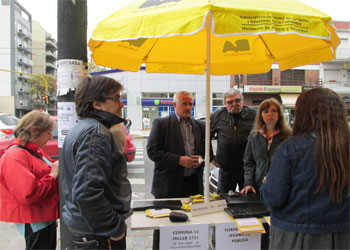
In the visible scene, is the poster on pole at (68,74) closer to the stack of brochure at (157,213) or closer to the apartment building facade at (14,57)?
the stack of brochure at (157,213)

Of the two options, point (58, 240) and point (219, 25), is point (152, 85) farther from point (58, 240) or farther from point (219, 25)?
point (219, 25)

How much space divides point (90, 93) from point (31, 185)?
2.92 feet

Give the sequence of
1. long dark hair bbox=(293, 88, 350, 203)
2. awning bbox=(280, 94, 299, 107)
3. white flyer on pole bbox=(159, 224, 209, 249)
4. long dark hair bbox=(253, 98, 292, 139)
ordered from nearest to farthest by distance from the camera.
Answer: long dark hair bbox=(293, 88, 350, 203), white flyer on pole bbox=(159, 224, 209, 249), long dark hair bbox=(253, 98, 292, 139), awning bbox=(280, 94, 299, 107)

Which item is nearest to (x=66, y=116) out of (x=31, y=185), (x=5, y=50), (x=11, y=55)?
→ (x=31, y=185)

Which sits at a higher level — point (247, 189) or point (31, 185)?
point (31, 185)

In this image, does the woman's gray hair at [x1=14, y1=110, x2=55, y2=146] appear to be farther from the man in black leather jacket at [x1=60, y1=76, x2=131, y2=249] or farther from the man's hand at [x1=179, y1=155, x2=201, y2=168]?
the man's hand at [x1=179, y1=155, x2=201, y2=168]

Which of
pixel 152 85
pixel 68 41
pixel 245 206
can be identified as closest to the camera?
pixel 68 41

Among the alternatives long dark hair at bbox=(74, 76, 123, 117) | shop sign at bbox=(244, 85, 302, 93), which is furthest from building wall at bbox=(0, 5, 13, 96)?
long dark hair at bbox=(74, 76, 123, 117)

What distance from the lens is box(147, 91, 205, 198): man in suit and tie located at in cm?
296

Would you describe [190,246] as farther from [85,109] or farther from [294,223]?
[85,109]

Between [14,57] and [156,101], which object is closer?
[156,101]

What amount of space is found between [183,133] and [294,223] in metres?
1.82

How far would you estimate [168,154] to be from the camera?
116 inches

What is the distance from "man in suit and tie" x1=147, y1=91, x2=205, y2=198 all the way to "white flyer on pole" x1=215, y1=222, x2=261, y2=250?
914 millimetres
